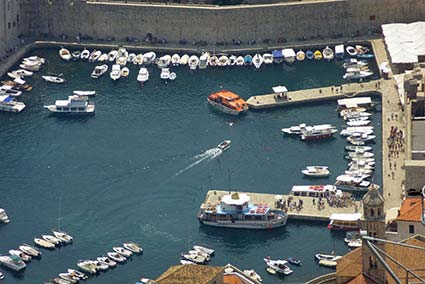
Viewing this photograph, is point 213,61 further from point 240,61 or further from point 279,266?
point 279,266

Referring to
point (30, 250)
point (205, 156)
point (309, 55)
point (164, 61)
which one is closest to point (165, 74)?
point (164, 61)

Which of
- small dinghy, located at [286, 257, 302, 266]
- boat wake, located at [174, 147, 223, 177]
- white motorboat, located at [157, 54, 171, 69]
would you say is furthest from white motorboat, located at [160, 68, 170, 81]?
small dinghy, located at [286, 257, 302, 266]

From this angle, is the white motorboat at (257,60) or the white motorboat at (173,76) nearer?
the white motorboat at (173,76)

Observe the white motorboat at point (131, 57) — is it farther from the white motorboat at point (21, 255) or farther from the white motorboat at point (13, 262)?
the white motorboat at point (13, 262)

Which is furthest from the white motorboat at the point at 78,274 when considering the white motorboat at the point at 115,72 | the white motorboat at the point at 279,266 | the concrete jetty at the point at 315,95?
the white motorboat at the point at 115,72

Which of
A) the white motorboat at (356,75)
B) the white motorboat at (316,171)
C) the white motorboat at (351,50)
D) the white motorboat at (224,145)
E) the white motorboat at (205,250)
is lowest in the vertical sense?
the white motorboat at (205,250)
